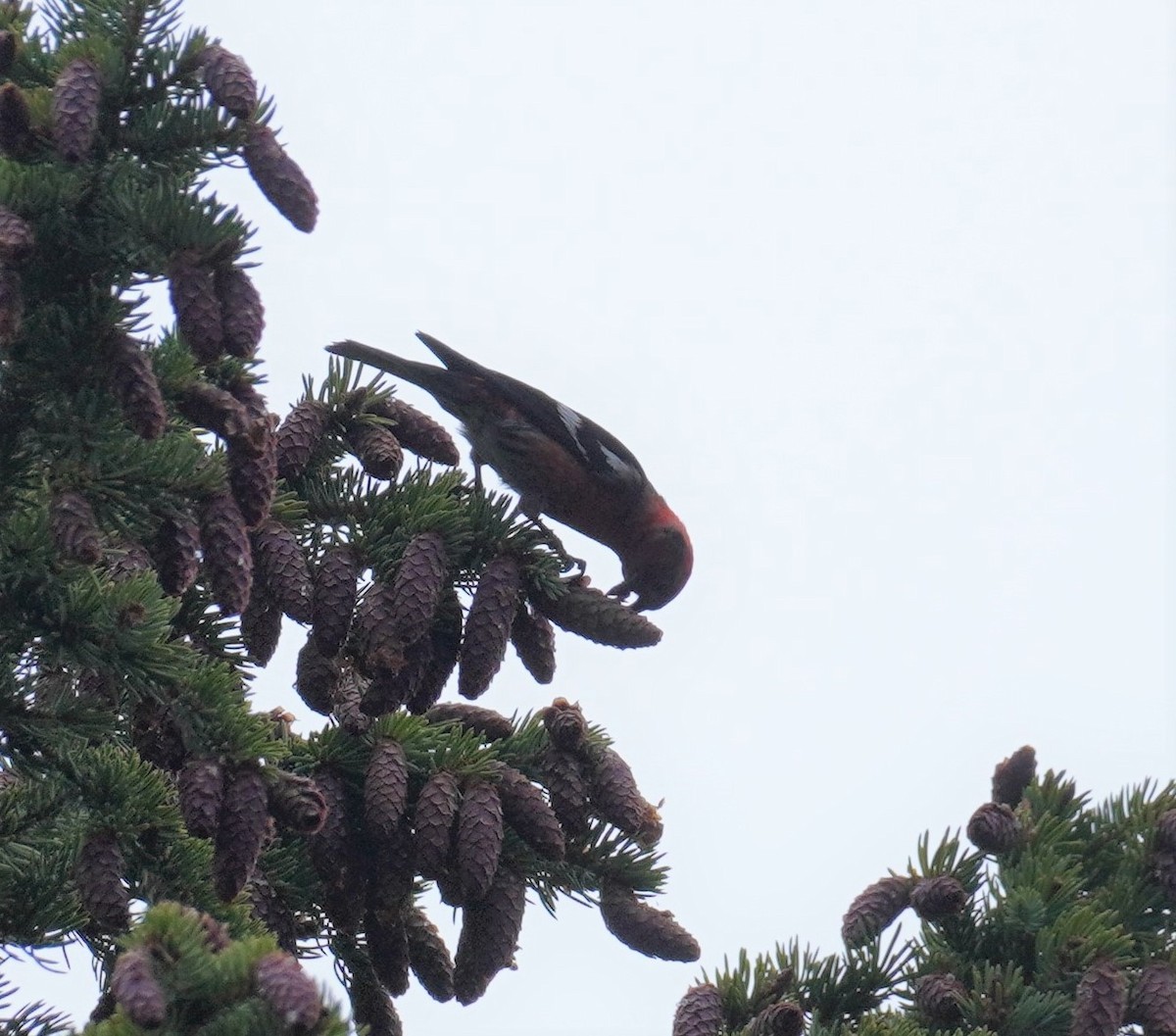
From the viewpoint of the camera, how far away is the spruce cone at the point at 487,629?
96.1 inches

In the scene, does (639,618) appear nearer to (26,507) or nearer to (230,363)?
(230,363)

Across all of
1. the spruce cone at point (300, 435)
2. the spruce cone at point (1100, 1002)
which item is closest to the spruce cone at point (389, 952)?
the spruce cone at point (300, 435)

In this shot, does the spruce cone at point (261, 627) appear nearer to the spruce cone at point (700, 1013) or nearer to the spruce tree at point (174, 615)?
the spruce tree at point (174, 615)

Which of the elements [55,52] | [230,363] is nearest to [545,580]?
[230,363]

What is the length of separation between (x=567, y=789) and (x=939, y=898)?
61 cm

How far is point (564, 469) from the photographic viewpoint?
4746 millimetres

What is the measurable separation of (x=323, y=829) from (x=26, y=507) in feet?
2.11

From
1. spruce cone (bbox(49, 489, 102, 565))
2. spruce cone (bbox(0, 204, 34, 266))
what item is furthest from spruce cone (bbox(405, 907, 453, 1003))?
spruce cone (bbox(0, 204, 34, 266))

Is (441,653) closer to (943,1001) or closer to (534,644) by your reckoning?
(534,644)

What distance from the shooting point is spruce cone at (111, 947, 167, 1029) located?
100cm

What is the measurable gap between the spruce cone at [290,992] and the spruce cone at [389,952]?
4.22 feet

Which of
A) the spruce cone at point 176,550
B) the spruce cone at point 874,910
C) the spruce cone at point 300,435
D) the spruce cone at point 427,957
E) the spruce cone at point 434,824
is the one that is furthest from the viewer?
the spruce cone at point 300,435

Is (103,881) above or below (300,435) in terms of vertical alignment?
below

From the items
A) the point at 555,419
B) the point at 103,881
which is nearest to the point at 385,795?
the point at 103,881
